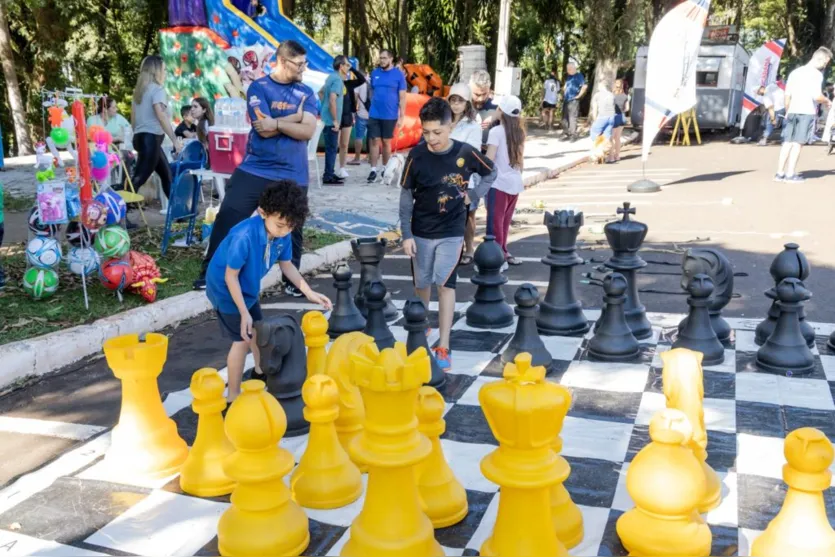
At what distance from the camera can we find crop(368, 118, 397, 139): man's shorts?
10.8m

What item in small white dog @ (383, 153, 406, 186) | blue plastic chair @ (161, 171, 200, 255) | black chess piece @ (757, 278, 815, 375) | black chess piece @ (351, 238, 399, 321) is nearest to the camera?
black chess piece @ (757, 278, 815, 375)

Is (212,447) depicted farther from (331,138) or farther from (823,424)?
(331,138)

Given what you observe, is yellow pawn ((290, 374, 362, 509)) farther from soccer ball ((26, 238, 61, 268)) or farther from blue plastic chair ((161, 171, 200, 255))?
blue plastic chair ((161, 171, 200, 255))

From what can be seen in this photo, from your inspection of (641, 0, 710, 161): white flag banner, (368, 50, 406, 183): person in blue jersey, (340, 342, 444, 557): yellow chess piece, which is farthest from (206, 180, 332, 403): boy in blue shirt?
(641, 0, 710, 161): white flag banner

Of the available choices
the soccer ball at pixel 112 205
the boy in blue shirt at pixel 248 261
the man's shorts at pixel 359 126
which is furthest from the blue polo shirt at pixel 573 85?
the boy in blue shirt at pixel 248 261

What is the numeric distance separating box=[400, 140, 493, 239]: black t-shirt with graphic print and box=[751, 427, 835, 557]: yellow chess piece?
7.40 ft

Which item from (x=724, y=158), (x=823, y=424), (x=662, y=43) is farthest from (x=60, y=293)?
(x=724, y=158)

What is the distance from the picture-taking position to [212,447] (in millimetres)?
2861

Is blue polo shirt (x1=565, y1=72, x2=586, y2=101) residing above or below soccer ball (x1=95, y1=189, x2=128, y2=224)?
above

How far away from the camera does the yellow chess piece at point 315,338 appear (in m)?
3.27

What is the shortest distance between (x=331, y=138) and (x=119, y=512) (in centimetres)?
834

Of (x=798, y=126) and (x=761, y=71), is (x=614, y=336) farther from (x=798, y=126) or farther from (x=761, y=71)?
(x=761, y=71)

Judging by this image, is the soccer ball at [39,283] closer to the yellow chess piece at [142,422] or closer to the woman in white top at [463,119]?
the yellow chess piece at [142,422]

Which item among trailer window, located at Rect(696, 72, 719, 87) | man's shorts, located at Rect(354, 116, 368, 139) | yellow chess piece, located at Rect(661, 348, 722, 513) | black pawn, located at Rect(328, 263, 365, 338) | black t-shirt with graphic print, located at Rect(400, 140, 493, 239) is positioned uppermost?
trailer window, located at Rect(696, 72, 719, 87)
